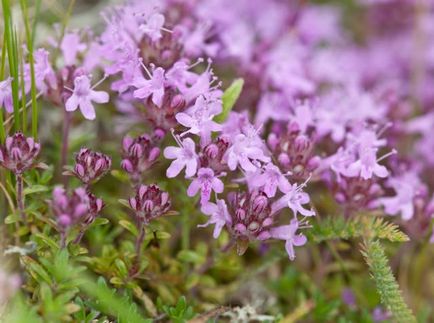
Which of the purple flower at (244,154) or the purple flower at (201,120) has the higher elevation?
the purple flower at (201,120)

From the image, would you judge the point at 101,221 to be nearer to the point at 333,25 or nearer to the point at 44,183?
the point at 44,183

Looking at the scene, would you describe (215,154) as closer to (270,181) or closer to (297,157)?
(270,181)

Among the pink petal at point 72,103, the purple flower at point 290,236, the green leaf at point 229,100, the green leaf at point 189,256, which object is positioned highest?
the pink petal at point 72,103

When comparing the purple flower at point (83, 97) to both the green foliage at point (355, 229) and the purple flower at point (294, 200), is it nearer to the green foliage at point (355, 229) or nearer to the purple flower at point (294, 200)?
the purple flower at point (294, 200)

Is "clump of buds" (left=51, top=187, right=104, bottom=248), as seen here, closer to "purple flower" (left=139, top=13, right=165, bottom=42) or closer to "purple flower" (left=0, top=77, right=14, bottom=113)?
"purple flower" (left=0, top=77, right=14, bottom=113)

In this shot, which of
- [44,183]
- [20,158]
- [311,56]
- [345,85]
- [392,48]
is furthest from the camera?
[392,48]

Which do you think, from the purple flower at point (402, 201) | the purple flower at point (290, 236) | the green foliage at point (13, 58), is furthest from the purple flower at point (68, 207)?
the purple flower at point (402, 201)

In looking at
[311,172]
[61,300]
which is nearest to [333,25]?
[311,172]
